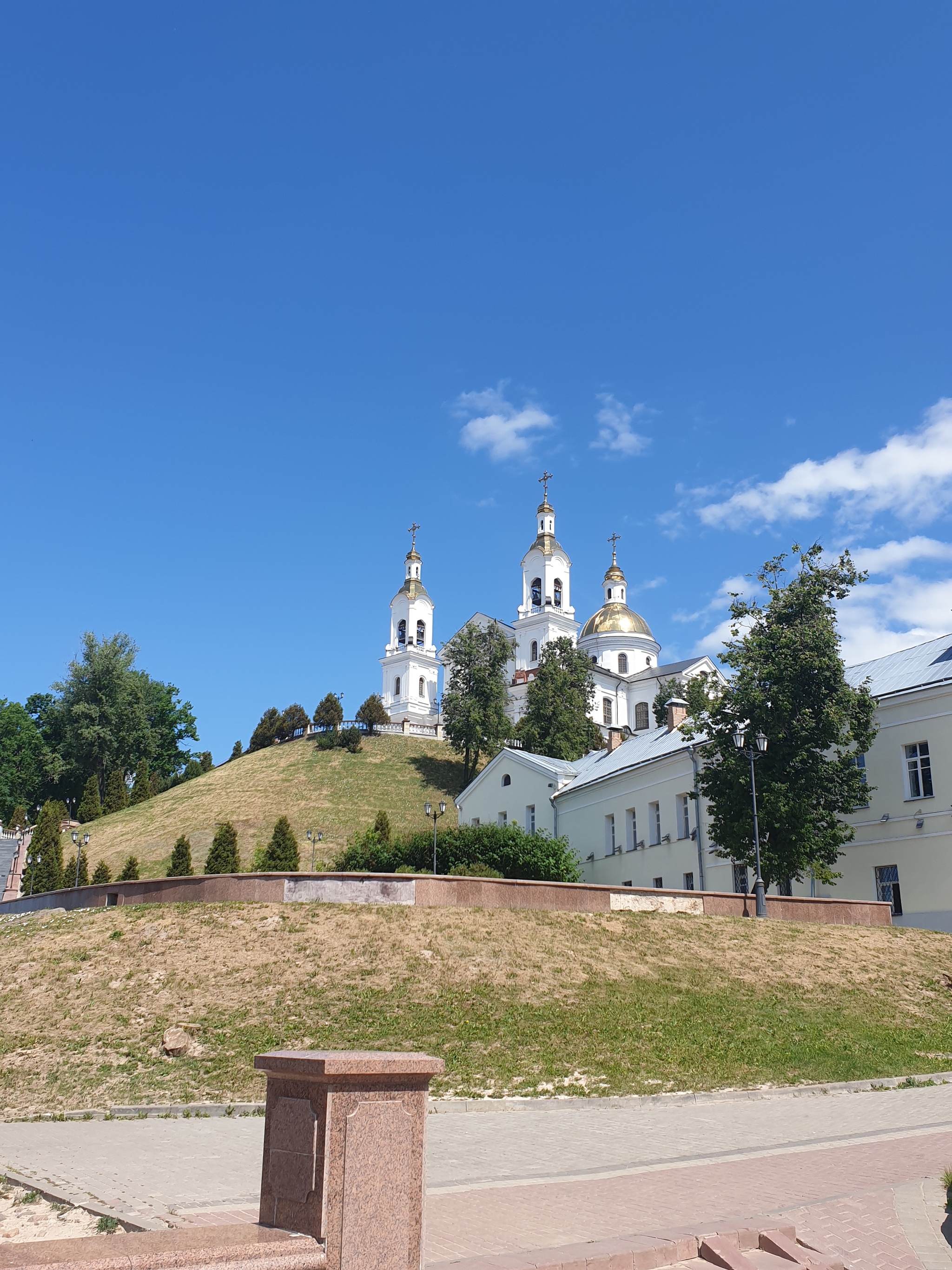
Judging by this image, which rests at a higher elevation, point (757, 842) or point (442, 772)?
point (442, 772)

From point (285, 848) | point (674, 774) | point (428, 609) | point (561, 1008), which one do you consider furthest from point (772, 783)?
point (428, 609)

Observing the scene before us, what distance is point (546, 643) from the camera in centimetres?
8319

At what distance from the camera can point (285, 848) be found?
135 feet

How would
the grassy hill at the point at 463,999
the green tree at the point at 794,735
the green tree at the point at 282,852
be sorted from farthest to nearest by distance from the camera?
the green tree at the point at 282,852 → the green tree at the point at 794,735 → the grassy hill at the point at 463,999

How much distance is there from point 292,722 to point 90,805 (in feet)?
52.5

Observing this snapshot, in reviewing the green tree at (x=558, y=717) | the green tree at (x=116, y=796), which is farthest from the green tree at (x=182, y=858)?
the green tree at (x=558, y=717)

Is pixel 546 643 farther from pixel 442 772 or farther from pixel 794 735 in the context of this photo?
pixel 794 735

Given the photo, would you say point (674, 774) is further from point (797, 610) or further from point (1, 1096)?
point (1, 1096)

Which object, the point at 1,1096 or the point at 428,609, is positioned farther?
the point at 428,609

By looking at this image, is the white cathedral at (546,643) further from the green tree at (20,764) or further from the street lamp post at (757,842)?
the street lamp post at (757,842)

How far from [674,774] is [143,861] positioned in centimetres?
2736

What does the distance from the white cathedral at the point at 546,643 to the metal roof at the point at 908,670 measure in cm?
Answer: 3835

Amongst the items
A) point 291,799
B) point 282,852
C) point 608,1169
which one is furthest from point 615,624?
point 608,1169

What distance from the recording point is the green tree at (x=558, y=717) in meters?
63.8
